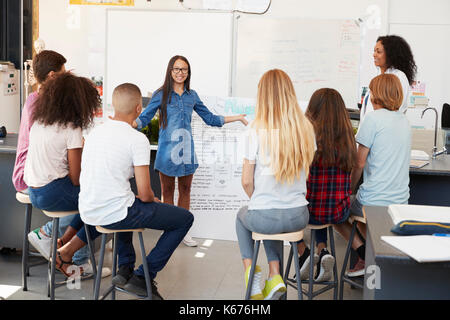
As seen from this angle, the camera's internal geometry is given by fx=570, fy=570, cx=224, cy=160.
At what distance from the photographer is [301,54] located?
21.2 feet

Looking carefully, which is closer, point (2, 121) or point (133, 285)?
point (133, 285)

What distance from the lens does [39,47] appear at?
6.77 metres

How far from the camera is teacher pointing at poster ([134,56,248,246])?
3.93 m

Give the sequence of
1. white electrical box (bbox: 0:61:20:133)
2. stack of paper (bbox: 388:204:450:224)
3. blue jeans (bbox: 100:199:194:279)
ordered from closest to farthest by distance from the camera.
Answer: stack of paper (bbox: 388:204:450:224)
blue jeans (bbox: 100:199:194:279)
white electrical box (bbox: 0:61:20:133)

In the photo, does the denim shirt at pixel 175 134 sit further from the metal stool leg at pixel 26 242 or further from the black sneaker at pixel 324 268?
the black sneaker at pixel 324 268

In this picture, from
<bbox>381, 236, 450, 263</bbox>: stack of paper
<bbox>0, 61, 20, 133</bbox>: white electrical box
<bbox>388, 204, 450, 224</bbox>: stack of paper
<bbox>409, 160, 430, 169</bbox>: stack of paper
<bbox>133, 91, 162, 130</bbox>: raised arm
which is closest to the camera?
<bbox>381, 236, 450, 263</bbox>: stack of paper

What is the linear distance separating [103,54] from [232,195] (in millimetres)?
3266

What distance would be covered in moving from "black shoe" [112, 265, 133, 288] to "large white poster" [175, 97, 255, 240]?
4.93 ft

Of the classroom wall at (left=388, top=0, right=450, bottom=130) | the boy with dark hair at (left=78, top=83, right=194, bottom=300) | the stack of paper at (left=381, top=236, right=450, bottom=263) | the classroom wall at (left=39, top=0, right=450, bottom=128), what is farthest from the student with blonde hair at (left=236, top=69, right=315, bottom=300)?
the classroom wall at (left=388, top=0, right=450, bottom=130)

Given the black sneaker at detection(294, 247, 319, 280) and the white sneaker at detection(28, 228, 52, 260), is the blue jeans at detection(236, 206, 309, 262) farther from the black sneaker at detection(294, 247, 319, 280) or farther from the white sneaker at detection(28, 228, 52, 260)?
the white sneaker at detection(28, 228, 52, 260)

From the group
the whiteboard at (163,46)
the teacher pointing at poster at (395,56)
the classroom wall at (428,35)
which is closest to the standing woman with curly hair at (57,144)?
the teacher pointing at poster at (395,56)

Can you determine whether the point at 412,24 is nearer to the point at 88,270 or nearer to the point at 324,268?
the point at 324,268
